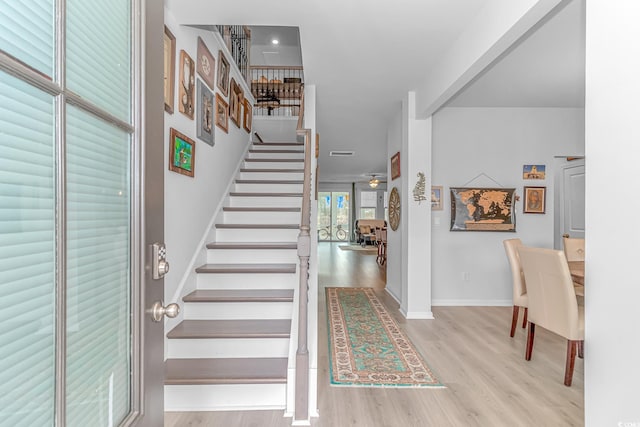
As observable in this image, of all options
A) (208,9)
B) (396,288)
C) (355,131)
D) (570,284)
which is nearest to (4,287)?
(208,9)

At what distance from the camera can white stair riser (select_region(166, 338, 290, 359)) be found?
90.7 inches

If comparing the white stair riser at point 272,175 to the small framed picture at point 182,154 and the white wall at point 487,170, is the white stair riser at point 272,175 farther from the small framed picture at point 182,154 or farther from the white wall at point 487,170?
the white wall at point 487,170

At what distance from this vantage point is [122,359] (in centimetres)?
81

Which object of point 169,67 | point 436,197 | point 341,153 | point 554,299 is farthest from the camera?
point 341,153

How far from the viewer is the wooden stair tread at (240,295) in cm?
260

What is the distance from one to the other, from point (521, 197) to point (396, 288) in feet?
6.98

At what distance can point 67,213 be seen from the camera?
651 mm

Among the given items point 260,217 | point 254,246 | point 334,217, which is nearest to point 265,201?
point 260,217

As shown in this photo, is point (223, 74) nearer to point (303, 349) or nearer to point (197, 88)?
point (197, 88)

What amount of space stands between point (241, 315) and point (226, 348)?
34 centimetres

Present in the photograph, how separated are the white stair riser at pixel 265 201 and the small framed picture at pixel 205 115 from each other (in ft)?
Result: 2.83

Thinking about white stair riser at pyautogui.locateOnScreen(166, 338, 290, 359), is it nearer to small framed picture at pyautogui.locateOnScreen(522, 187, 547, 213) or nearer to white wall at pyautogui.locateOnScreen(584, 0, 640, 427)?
white wall at pyautogui.locateOnScreen(584, 0, 640, 427)

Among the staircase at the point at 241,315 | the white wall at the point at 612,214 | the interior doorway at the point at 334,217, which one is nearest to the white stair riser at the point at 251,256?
the staircase at the point at 241,315

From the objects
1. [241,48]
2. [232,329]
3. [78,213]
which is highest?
[241,48]
